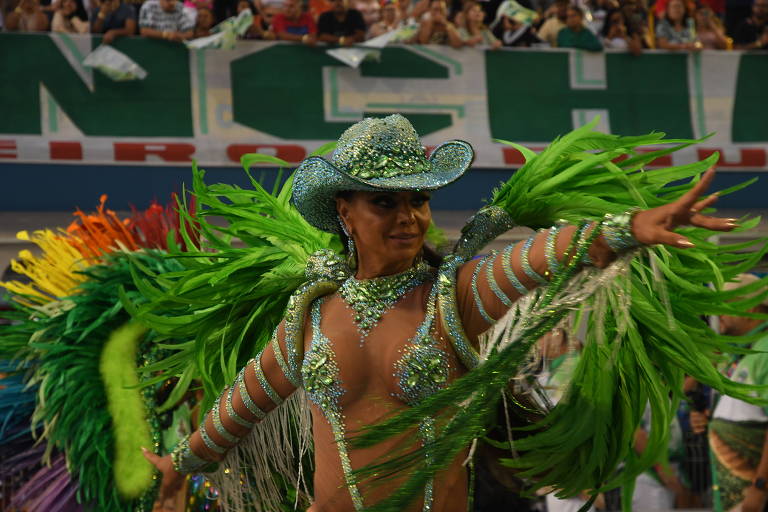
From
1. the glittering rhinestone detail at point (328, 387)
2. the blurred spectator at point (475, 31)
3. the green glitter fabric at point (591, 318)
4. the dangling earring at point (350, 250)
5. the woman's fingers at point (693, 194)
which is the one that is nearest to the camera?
the woman's fingers at point (693, 194)

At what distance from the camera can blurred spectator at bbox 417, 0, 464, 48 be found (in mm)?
7871

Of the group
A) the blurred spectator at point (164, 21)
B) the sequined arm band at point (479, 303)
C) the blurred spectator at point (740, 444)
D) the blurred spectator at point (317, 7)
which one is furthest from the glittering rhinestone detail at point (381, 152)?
the blurred spectator at point (317, 7)

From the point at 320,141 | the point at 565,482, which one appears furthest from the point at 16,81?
the point at 565,482

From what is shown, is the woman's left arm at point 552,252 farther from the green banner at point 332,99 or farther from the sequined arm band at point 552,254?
the green banner at point 332,99

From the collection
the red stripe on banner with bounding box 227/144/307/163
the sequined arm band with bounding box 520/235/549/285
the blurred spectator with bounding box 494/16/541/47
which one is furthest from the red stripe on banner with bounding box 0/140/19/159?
the sequined arm band with bounding box 520/235/549/285

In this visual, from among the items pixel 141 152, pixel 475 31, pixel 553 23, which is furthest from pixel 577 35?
pixel 141 152

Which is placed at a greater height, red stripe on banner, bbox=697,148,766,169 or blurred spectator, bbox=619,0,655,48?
blurred spectator, bbox=619,0,655,48

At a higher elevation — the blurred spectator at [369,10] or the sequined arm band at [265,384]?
the blurred spectator at [369,10]

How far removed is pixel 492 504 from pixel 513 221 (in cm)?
208

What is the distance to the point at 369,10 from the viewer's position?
8.27 m

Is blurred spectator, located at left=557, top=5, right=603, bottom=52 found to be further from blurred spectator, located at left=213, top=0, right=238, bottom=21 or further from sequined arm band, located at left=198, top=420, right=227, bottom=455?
sequined arm band, located at left=198, top=420, right=227, bottom=455

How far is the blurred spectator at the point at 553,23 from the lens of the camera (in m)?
8.16

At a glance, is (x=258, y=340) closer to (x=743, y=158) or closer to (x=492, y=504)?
(x=492, y=504)

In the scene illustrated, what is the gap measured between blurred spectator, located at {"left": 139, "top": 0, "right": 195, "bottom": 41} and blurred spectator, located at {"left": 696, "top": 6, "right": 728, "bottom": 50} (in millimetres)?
3873
